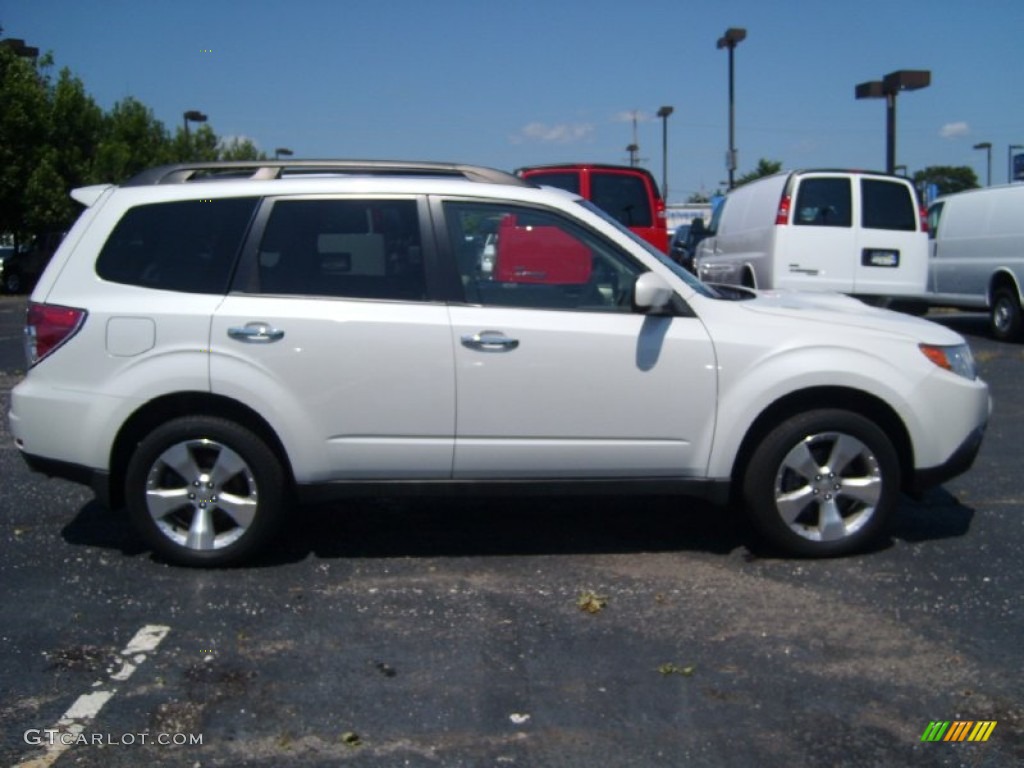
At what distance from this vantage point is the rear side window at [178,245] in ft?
16.7

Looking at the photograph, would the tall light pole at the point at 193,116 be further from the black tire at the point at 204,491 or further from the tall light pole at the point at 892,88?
the black tire at the point at 204,491

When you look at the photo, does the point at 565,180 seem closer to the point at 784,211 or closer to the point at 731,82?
the point at 784,211

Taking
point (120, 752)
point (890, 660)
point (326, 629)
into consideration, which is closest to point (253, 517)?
point (326, 629)

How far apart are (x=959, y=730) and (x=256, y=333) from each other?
127 inches

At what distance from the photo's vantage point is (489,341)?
4.95m

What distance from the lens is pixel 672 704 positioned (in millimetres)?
3791

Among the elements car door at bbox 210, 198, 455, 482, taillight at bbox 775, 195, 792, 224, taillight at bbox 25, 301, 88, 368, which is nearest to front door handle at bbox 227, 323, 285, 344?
car door at bbox 210, 198, 455, 482

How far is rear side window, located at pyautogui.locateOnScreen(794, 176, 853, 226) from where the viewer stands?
12.9 metres

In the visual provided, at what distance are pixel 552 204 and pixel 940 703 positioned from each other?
2.71 metres

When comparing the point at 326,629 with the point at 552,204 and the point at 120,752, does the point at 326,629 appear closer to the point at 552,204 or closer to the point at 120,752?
the point at 120,752

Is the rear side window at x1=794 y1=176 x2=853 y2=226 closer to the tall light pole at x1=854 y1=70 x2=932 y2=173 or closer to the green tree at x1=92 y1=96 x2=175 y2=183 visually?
the tall light pole at x1=854 y1=70 x2=932 y2=173

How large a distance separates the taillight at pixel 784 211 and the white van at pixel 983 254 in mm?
3153

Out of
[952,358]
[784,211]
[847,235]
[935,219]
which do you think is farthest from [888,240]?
[952,358]

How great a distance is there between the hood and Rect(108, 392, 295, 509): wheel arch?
7.55ft
